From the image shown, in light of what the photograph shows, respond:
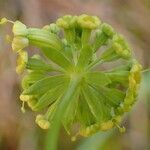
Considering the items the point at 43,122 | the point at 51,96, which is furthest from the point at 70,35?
the point at 43,122

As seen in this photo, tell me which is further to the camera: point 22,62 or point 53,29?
point 53,29

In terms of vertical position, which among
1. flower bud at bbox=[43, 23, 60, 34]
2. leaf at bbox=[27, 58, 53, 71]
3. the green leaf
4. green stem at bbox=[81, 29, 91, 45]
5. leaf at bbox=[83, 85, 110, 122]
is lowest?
leaf at bbox=[83, 85, 110, 122]

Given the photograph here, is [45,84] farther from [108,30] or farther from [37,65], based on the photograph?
[108,30]

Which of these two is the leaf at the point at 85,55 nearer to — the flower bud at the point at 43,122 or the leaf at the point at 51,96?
the leaf at the point at 51,96

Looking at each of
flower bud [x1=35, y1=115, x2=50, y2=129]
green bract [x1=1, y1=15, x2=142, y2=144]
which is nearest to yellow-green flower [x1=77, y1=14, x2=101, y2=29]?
→ green bract [x1=1, y1=15, x2=142, y2=144]

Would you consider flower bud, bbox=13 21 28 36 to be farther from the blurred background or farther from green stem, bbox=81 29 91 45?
the blurred background

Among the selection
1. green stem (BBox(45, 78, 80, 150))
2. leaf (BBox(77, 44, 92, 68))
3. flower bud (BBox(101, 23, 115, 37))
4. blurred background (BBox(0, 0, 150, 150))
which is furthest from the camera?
blurred background (BBox(0, 0, 150, 150))

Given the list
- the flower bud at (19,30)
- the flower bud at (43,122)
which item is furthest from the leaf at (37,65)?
the flower bud at (43,122)

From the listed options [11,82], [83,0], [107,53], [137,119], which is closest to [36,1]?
[83,0]
